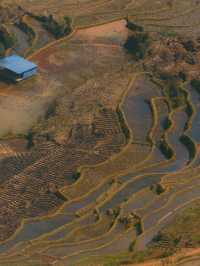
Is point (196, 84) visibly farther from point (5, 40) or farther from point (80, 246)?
point (80, 246)

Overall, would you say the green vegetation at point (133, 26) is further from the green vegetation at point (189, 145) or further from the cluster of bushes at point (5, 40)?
the green vegetation at point (189, 145)

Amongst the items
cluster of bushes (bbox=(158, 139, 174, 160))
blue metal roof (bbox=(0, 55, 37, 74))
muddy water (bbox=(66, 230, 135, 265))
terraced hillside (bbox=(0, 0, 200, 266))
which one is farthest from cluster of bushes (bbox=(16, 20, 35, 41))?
muddy water (bbox=(66, 230, 135, 265))

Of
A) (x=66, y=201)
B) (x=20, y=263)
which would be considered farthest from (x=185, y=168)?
(x=20, y=263)

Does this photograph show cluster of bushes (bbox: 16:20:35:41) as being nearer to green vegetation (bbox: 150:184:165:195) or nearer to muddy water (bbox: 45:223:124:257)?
green vegetation (bbox: 150:184:165:195)

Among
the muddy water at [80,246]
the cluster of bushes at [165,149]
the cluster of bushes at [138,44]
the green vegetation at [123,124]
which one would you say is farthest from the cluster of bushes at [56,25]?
the muddy water at [80,246]

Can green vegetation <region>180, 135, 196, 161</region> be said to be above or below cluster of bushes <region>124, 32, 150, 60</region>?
below

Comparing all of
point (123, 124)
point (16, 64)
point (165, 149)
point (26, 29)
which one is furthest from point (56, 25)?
point (165, 149)
